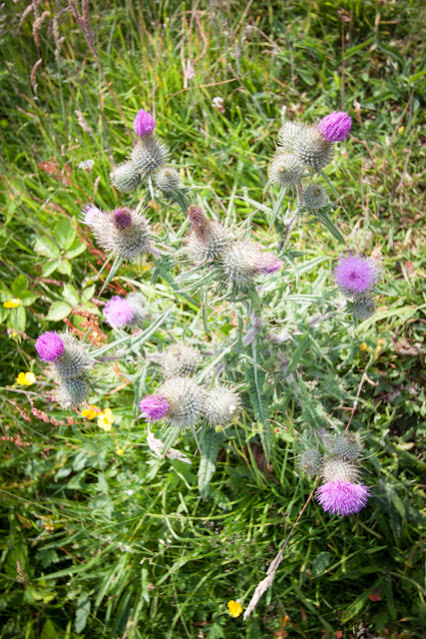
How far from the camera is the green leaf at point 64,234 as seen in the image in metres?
3.66

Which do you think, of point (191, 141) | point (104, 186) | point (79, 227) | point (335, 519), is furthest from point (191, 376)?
point (191, 141)

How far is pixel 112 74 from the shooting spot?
4.41 metres

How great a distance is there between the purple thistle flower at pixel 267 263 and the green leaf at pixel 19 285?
2153 mm

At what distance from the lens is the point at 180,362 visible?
2494 millimetres

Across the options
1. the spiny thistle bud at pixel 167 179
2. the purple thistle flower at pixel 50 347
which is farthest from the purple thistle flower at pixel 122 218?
the purple thistle flower at pixel 50 347

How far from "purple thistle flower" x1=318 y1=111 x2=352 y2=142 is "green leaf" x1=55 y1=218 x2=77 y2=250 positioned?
2177mm

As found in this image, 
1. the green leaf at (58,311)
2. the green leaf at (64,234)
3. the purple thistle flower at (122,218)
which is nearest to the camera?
the purple thistle flower at (122,218)

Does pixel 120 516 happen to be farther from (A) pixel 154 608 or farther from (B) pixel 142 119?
(B) pixel 142 119

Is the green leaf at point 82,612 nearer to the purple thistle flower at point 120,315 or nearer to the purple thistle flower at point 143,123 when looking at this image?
the purple thistle flower at point 120,315

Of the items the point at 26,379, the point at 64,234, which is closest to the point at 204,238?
the point at 26,379

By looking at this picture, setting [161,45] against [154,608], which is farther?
[161,45]

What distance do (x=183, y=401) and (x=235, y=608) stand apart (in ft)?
3.96

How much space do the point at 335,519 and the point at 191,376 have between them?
49.6 inches

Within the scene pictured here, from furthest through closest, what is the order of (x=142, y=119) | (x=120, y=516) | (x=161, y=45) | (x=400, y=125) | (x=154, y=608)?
(x=161, y=45)
(x=400, y=125)
(x=120, y=516)
(x=154, y=608)
(x=142, y=119)
